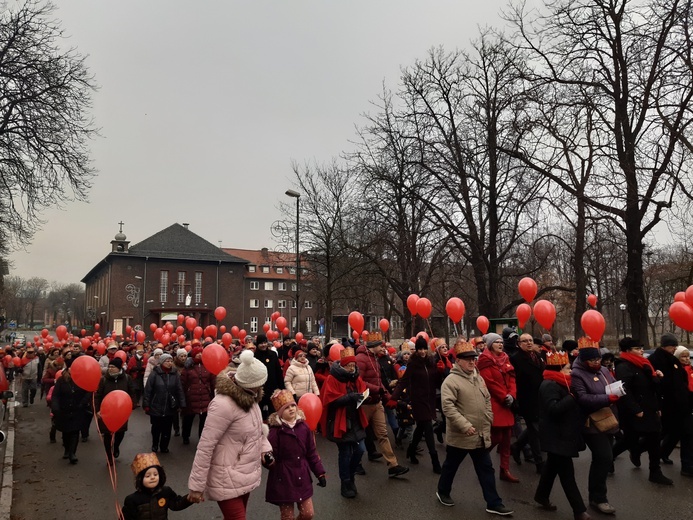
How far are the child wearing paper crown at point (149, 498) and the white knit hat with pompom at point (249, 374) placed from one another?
0.94m

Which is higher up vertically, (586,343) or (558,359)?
(586,343)

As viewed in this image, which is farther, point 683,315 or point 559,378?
point 683,315

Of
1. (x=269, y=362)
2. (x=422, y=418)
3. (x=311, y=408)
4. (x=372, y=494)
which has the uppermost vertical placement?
(x=269, y=362)

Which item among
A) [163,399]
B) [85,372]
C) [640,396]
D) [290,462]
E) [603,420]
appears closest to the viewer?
[290,462]

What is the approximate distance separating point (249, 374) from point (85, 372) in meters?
3.93

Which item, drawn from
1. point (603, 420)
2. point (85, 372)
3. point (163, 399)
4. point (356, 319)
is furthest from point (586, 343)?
point (356, 319)

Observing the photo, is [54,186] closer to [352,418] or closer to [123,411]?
[123,411]

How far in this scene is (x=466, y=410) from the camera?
5672mm

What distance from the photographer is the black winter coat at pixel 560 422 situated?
518cm

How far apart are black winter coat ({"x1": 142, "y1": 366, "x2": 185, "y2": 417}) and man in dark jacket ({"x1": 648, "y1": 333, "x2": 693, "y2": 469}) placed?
7569mm

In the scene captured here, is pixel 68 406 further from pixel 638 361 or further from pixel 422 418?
pixel 638 361

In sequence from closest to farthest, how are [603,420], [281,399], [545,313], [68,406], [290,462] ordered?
[290,462] < [281,399] < [603,420] < [68,406] < [545,313]

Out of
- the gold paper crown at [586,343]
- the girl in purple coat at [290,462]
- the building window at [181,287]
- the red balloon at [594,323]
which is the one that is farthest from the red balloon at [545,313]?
the building window at [181,287]

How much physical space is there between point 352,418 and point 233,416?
262 cm
